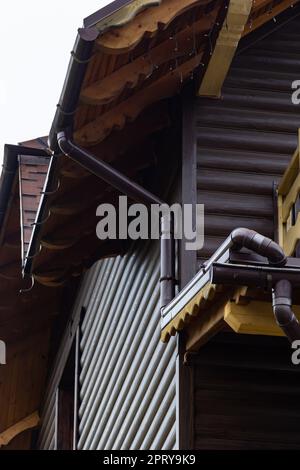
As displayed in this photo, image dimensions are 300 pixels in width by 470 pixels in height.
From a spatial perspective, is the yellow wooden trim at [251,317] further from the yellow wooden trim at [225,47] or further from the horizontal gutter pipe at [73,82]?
the yellow wooden trim at [225,47]

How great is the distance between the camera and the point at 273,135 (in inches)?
418

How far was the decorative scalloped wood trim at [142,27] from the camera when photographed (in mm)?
9531

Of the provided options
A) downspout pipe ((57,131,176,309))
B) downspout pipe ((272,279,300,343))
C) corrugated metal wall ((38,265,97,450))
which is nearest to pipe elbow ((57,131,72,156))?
downspout pipe ((57,131,176,309))

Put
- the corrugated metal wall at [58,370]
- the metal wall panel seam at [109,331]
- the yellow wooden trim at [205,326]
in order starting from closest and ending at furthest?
the yellow wooden trim at [205,326] → the metal wall panel seam at [109,331] → the corrugated metal wall at [58,370]

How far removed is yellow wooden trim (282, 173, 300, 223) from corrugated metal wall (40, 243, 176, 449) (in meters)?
1.30

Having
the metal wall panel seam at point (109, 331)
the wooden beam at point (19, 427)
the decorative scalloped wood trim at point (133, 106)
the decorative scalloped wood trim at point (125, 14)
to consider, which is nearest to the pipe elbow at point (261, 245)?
the decorative scalloped wood trim at point (125, 14)

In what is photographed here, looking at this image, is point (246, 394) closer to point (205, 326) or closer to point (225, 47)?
point (205, 326)

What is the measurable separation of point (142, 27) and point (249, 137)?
141 centimetres

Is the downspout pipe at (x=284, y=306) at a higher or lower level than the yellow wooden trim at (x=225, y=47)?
lower

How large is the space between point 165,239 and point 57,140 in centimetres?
113

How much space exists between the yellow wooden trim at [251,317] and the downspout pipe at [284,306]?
0.34 metres

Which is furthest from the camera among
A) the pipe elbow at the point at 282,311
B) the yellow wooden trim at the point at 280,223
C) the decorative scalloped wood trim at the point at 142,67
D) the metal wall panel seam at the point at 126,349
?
the metal wall panel seam at the point at 126,349
